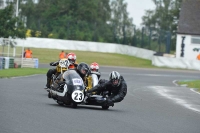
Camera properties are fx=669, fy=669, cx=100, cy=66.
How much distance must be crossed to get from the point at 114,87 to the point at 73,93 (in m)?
1.46

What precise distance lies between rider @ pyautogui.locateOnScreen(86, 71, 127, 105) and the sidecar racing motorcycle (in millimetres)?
181

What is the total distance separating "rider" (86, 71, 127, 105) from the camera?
16.6m

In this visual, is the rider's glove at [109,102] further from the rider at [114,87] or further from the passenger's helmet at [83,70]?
the passenger's helmet at [83,70]

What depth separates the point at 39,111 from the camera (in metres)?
14.5

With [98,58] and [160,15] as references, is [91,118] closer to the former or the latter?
[98,58]

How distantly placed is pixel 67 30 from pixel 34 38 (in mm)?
4789

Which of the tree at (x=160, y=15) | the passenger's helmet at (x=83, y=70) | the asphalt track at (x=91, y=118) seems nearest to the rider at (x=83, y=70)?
the passenger's helmet at (x=83, y=70)

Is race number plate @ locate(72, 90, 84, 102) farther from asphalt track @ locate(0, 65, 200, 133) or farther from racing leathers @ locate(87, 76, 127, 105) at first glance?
racing leathers @ locate(87, 76, 127, 105)

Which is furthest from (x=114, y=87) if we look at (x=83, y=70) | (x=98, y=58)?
(x=98, y=58)

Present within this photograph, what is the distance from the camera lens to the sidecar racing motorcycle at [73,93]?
617 inches

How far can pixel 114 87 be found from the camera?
16.7m

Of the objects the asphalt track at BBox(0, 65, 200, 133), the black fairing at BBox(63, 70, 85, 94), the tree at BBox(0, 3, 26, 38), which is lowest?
the asphalt track at BBox(0, 65, 200, 133)

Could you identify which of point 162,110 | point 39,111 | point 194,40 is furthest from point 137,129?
point 194,40

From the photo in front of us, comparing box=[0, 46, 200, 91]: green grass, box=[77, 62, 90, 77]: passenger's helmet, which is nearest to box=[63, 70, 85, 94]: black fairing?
box=[77, 62, 90, 77]: passenger's helmet
